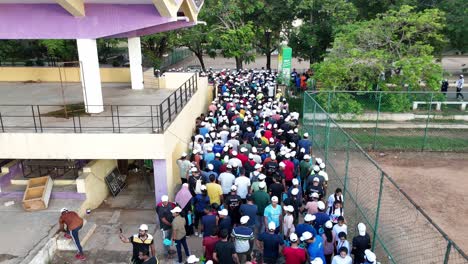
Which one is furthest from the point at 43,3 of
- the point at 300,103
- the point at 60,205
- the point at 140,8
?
the point at 300,103

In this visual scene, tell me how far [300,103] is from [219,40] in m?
7.05

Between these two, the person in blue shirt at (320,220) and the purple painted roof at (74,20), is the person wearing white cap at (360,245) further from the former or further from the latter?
the purple painted roof at (74,20)

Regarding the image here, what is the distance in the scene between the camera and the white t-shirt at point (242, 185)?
947cm

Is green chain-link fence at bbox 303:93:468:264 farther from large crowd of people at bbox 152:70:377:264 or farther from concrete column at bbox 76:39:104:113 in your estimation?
concrete column at bbox 76:39:104:113

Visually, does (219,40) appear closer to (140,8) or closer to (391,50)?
(391,50)

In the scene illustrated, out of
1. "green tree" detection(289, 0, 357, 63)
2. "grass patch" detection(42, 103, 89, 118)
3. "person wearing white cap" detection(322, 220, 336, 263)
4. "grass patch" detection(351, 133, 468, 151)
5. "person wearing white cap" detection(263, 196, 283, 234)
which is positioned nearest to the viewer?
"person wearing white cap" detection(322, 220, 336, 263)

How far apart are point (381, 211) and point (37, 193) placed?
9.75 metres

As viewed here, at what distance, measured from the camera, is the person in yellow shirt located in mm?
9353

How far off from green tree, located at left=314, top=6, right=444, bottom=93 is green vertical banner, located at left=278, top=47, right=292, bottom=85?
2.59 meters

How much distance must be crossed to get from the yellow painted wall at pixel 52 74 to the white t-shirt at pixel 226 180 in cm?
1090

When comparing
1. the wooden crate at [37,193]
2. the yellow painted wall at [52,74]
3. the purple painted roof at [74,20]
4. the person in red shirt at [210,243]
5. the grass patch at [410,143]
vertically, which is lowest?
the grass patch at [410,143]

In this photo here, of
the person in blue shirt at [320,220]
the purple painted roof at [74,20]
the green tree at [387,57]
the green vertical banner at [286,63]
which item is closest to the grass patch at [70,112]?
the purple painted roof at [74,20]

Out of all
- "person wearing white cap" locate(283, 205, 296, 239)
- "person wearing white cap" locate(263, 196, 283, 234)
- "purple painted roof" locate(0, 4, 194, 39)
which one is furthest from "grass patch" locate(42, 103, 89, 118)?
"person wearing white cap" locate(283, 205, 296, 239)

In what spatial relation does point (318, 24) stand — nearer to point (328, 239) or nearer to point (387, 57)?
point (387, 57)
